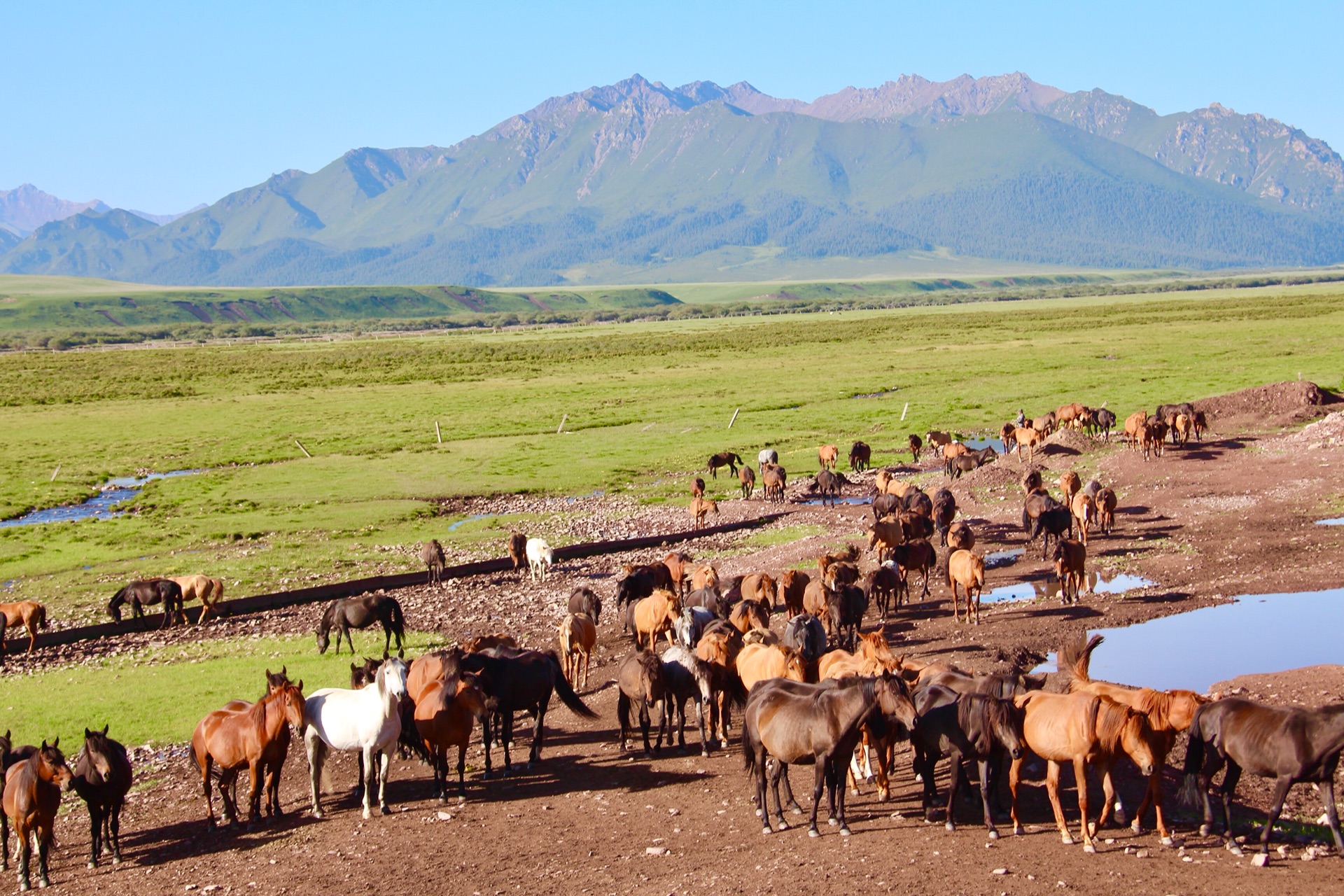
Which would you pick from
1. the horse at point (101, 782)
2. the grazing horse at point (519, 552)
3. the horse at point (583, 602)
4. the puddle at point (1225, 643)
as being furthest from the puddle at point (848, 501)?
the horse at point (101, 782)

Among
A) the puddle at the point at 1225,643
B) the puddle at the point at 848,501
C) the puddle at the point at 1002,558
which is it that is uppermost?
the puddle at the point at 1225,643

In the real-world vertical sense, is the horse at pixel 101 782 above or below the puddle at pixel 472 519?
above

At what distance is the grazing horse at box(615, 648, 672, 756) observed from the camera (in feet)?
48.1

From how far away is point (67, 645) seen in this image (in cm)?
2312

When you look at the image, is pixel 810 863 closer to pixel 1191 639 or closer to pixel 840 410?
pixel 1191 639

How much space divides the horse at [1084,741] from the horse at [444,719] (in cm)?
640

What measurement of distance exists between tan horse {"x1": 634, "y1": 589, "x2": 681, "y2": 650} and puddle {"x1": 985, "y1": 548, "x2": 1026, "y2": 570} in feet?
29.7

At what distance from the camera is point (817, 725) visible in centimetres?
1163

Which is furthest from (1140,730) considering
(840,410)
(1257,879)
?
(840,410)

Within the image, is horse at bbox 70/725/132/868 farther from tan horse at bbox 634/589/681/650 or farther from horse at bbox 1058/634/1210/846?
horse at bbox 1058/634/1210/846

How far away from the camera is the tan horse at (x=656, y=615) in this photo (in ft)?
64.1

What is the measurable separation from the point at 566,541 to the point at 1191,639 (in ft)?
56.8

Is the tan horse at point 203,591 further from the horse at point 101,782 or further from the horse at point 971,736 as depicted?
the horse at point 971,736

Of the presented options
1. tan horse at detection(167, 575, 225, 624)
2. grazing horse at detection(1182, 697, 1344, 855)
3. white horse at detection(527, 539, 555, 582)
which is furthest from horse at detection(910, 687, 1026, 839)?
tan horse at detection(167, 575, 225, 624)
